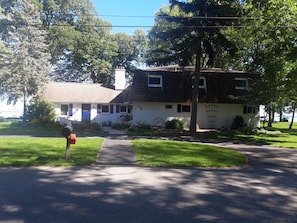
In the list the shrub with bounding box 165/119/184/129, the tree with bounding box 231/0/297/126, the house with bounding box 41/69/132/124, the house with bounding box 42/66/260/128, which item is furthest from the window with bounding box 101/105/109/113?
the tree with bounding box 231/0/297/126

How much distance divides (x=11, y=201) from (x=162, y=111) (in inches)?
985

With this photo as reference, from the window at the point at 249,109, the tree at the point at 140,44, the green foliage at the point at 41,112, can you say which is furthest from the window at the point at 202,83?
the tree at the point at 140,44

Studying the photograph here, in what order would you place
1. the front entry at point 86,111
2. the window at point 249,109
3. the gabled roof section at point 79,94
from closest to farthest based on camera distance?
1. the window at point 249,109
2. the gabled roof section at point 79,94
3. the front entry at point 86,111

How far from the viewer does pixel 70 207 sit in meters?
5.62

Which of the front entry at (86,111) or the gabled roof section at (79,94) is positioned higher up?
the gabled roof section at (79,94)

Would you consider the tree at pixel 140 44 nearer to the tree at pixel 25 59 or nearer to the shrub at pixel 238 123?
the tree at pixel 25 59

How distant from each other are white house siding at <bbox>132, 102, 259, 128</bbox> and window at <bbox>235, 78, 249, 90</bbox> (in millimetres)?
1926

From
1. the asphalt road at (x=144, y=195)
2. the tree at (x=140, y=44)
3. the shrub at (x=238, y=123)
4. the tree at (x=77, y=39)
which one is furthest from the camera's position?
the tree at (x=140, y=44)

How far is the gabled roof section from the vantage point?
3525cm

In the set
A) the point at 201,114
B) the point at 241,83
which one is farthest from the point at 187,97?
the point at 241,83

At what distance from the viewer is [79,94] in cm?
3644

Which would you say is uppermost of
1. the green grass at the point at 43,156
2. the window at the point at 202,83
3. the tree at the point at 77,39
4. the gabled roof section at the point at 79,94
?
the tree at the point at 77,39

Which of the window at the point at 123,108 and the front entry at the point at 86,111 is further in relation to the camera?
the window at the point at 123,108

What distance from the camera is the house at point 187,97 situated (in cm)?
3025
